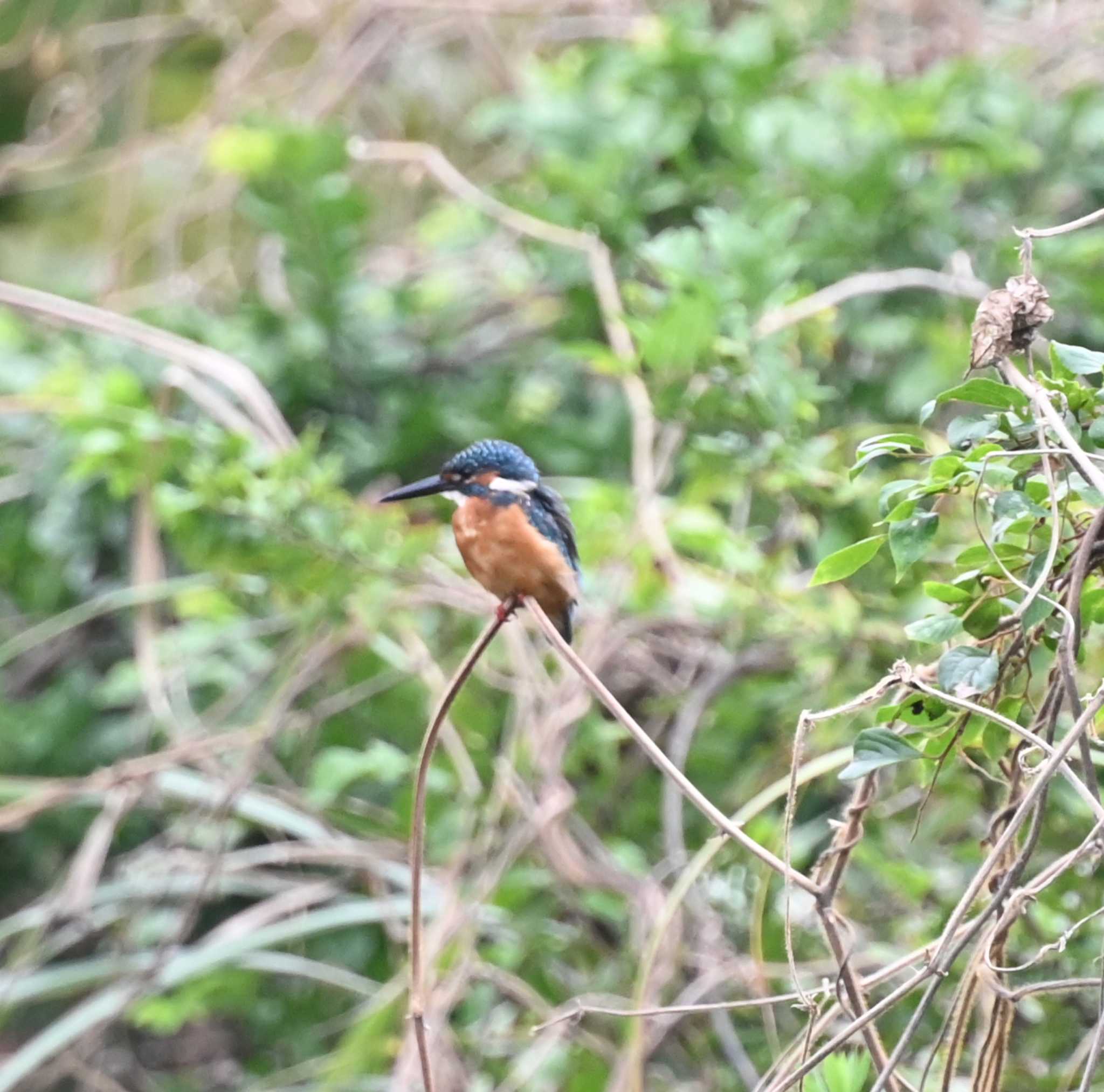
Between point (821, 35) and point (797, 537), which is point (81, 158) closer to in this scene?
point (821, 35)

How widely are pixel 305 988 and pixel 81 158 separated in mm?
1942

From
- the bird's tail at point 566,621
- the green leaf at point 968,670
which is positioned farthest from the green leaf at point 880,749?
the bird's tail at point 566,621

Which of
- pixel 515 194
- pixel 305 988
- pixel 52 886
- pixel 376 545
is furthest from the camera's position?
pixel 52 886

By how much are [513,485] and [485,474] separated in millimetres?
32

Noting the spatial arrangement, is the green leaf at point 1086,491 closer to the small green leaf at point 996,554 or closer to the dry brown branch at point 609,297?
the small green leaf at point 996,554

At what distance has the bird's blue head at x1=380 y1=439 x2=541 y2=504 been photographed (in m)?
1.33

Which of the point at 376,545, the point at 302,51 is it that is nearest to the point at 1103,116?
the point at 376,545

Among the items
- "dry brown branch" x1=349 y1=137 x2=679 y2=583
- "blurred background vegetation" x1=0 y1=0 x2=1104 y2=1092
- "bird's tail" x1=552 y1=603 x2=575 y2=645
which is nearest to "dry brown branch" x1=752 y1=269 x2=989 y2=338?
"blurred background vegetation" x1=0 y1=0 x2=1104 y2=1092

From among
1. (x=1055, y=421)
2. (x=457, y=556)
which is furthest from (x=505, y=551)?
(x=457, y=556)

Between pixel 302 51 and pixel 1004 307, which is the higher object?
pixel 1004 307

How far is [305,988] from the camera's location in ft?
7.74

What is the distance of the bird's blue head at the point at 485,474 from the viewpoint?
1.33 metres

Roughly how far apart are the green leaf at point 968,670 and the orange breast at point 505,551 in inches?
16.5

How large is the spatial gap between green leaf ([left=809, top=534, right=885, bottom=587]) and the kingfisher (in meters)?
0.34
